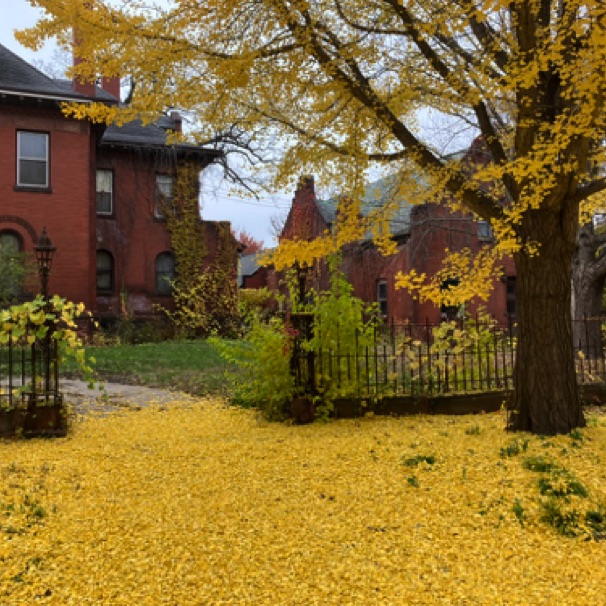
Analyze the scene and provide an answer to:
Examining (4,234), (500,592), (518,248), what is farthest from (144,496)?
(4,234)

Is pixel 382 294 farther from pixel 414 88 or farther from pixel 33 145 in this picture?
pixel 414 88

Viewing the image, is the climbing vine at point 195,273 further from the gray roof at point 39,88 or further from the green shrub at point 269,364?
the green shrub at point 269,364

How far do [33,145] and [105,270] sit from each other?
4.85 m

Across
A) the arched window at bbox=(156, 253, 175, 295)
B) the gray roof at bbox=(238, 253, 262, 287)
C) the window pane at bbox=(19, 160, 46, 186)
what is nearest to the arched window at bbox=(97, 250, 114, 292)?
the arched window at bbox=(156, 253, 175, 295)

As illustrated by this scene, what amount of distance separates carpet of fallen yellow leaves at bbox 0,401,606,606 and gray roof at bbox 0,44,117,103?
14672 millimetres

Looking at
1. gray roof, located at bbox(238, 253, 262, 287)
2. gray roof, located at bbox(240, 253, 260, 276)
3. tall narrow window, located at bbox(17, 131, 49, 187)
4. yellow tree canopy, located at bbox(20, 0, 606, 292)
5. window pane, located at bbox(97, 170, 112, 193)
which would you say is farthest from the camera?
gray roof, located at bbox(240, 253, 260, 276)

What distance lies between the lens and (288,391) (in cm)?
673

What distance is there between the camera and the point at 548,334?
568 centimetres

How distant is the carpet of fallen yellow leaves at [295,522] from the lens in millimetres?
2895

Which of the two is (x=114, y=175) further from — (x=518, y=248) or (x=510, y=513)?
(x=510, y=513)

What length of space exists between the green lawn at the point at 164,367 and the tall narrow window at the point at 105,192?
6.58 metres

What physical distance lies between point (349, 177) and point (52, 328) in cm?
361

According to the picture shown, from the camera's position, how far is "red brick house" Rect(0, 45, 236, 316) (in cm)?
1780

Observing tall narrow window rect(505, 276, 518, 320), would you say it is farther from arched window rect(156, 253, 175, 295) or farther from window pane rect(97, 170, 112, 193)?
window pane rect(97, 170, 112, 193)
